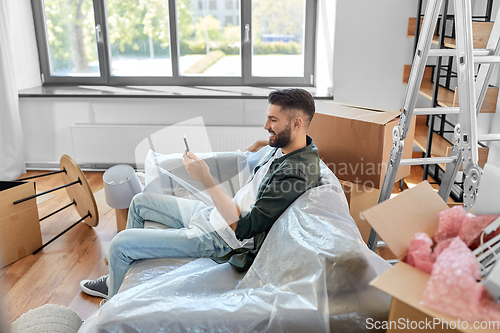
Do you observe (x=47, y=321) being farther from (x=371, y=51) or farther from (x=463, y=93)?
(x=371, y=51)

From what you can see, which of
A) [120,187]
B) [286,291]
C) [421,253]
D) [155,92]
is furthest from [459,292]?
[155,92]

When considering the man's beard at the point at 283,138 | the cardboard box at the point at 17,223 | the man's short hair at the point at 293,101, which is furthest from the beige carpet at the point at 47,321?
the man's short hair at the point at 293,101

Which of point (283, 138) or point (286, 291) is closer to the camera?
point (286, 291)

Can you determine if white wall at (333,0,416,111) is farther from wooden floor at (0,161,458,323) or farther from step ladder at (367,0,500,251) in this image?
step ladder at (367,0,500,251)

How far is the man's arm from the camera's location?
1425 millimetres

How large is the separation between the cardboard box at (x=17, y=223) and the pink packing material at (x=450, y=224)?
200cm

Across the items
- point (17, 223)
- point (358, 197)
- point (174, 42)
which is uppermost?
point (174, 42)

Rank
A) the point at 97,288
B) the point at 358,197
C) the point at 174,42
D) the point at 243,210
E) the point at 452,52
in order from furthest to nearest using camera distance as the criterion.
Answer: the point at 174,42
the point at 358,197
the point at 97,288
the point at 452,52
the point at 243,210

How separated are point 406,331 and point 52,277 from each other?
5.96ft

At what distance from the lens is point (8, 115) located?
3.20 m

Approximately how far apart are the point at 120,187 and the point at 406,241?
1667 millimetres

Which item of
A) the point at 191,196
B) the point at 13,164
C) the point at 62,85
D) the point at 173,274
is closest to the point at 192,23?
the point at 62,85

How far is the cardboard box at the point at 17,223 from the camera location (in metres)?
2.05

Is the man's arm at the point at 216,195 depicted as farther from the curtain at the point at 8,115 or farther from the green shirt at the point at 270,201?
the curtain at the point at 8,115
